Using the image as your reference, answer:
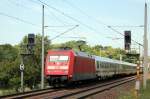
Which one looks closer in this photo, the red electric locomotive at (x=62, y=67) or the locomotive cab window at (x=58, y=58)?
the red electric locomotive at (x=62, y=67)

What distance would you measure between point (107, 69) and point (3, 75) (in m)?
23.7

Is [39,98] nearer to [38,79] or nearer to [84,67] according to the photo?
[84,67]

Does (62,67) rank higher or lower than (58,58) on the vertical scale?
lower

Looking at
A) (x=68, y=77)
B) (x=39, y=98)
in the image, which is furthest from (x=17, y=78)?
(x=39, y=98)

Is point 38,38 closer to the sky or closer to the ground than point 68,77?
closer to the sky

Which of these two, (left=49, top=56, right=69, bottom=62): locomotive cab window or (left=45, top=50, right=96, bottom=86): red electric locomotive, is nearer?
(left=45, top=50, right=96, bottom=86): red electric locomotive

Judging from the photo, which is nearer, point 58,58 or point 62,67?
point 62,67

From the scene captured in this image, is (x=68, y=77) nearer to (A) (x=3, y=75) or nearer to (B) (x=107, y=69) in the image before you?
(B) (x=107, y=69)

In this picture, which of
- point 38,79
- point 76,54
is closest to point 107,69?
point 38,79

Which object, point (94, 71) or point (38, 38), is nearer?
point (94, 71)

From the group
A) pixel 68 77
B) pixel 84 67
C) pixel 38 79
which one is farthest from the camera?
pixel 38 79

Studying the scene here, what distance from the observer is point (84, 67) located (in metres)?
41.5

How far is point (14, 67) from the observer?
241ft

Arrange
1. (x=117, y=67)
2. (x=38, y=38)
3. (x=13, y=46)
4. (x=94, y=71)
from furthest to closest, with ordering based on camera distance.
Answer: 1. (x=13, y=46)
2. (x=38, y=38)
3. (x=117, y=67)
4. (x=94, y=71)
